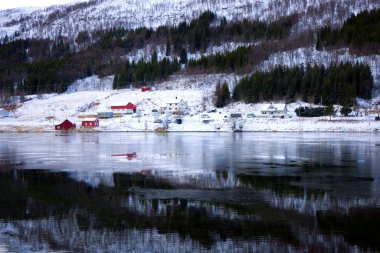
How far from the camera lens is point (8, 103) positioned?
122 m

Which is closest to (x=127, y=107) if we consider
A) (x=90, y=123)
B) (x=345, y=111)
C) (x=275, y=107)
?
(x=90, y=123)

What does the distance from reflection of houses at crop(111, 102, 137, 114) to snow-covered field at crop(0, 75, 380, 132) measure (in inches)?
78.7

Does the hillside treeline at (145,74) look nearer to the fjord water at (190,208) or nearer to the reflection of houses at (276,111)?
the reflection of houses at (276,111)

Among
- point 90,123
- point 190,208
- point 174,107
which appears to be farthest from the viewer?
point 174,107

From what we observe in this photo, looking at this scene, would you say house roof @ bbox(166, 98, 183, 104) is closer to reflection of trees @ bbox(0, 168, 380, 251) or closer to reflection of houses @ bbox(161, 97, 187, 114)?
reflection of houses @ bbox(161, 97, 187, 114)

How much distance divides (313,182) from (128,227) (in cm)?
936

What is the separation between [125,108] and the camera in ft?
332

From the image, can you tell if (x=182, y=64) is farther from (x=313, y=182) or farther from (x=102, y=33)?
(x=313, y=182)

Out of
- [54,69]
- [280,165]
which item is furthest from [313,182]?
[54,69]

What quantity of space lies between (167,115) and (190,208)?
7657 centimetres

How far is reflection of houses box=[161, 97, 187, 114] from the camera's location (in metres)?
96.2

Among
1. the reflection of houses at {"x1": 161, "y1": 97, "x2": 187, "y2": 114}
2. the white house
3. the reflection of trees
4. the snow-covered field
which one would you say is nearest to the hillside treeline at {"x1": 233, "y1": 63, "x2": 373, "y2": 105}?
the snow-covered field

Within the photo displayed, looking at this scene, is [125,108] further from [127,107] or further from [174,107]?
[174,107]

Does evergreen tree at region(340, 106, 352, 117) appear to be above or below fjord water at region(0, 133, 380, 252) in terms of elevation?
above
